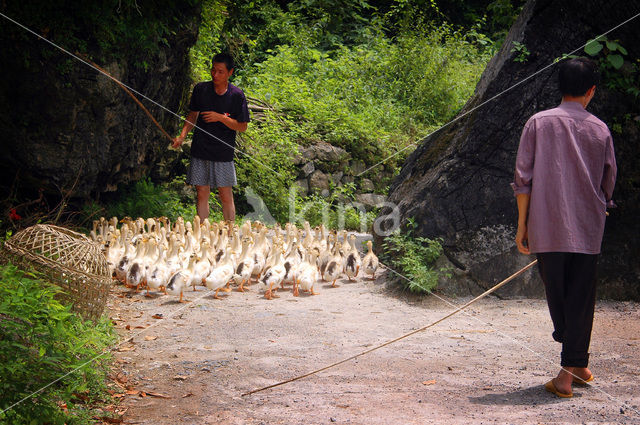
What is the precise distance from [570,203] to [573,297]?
58 centimetres

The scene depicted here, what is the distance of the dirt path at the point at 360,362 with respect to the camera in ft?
12.5

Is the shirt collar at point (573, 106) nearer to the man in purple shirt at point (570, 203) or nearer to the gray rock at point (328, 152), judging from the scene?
the man in purple shirt at point (570, 203)

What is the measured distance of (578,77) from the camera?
4.13 meters

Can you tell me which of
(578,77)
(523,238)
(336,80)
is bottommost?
(523,238)

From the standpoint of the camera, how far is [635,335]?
555 centimetres

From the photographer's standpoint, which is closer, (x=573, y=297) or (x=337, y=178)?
(x=573, y=297)

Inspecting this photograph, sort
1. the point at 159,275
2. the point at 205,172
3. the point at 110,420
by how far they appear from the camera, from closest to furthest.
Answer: the point at 110,420, the point at 159,275, the point at 205,172

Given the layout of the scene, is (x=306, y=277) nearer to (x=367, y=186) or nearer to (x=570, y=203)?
(x=570, y=203)

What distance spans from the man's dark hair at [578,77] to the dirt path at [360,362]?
1886 millimetres

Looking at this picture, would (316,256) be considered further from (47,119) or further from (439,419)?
(439,419)

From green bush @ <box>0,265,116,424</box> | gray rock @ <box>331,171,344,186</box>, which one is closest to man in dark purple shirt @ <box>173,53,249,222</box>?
green bush @ <box>0,265,116,424</box>

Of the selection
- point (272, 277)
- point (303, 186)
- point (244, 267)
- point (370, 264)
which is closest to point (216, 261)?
point (244, 267)

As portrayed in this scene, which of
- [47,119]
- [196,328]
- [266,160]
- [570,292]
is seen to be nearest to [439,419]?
[570,292]

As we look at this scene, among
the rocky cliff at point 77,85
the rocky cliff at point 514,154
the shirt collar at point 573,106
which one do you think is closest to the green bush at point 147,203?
the rocky cliff at point 77,85
